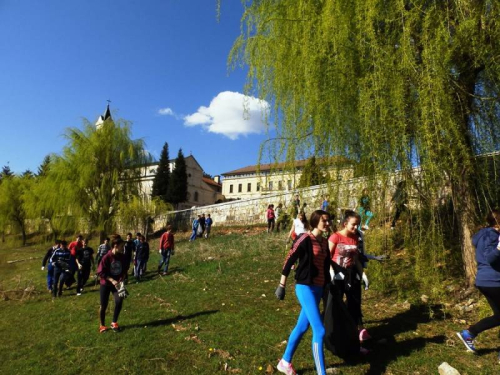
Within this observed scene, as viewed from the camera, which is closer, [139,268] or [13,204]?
[139,268]

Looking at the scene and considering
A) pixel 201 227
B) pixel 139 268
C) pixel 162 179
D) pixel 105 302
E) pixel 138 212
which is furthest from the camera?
pixel 162 179

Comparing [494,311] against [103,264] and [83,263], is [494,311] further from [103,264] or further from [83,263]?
[83,263]

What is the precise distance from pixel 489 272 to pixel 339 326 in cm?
203

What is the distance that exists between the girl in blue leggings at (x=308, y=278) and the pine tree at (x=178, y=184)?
49.9 meters

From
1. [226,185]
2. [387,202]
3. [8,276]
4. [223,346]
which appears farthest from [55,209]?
[226,185]

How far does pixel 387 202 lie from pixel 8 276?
62.9ft

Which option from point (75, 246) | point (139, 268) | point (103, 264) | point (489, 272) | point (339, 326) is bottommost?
point (139, 268)

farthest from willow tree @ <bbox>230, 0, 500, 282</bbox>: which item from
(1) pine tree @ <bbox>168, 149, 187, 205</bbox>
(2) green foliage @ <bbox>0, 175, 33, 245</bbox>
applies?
(1) pine tree @ <bbox>168, 149, 187, 205</bbox>

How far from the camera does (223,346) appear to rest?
5.07m

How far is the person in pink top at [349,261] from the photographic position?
462 cm

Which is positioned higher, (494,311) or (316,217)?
(316,217)

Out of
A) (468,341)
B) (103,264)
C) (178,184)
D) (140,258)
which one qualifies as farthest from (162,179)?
(468,341)

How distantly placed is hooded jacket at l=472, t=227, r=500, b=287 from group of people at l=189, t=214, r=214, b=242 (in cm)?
1834

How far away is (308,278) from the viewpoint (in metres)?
3.85
